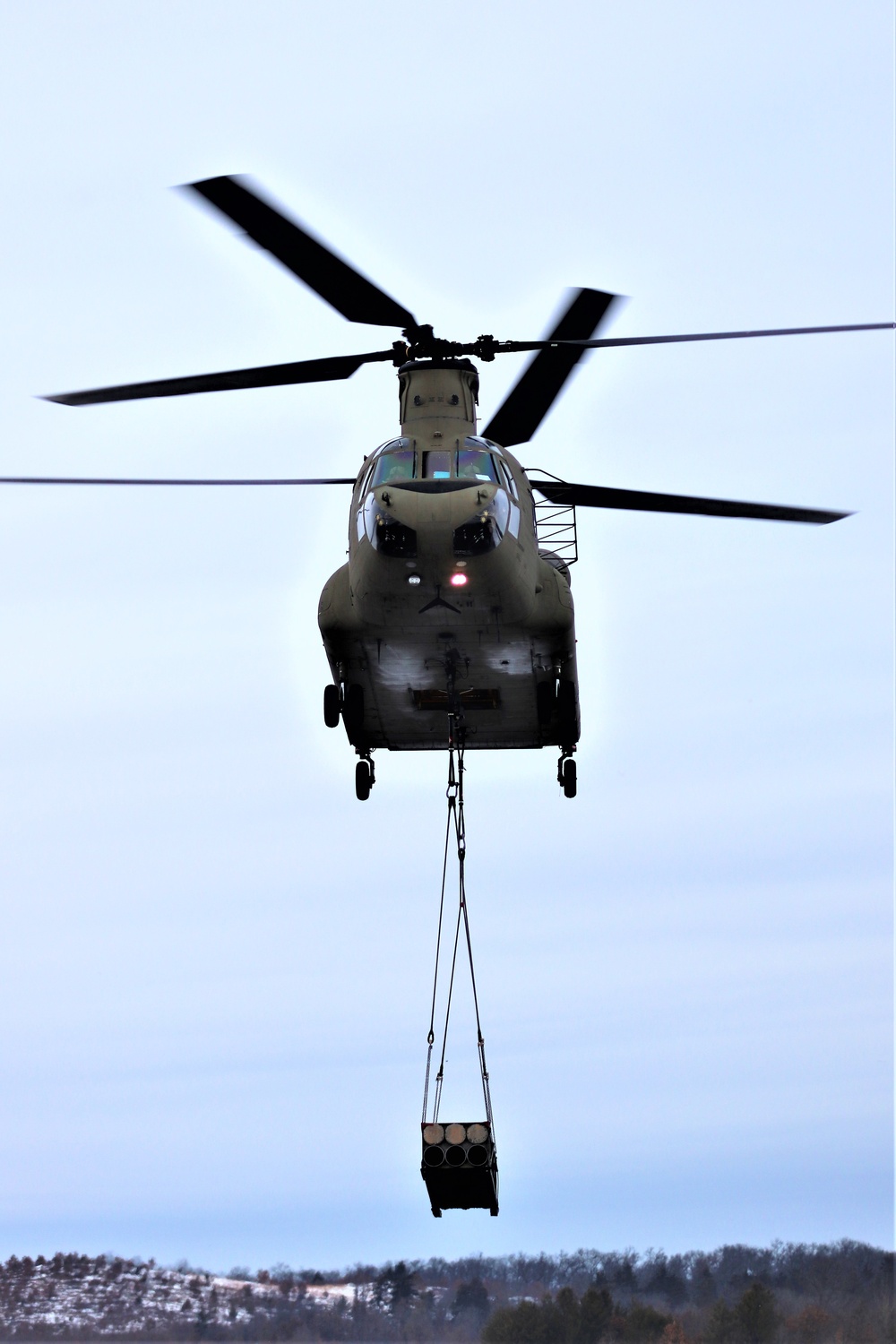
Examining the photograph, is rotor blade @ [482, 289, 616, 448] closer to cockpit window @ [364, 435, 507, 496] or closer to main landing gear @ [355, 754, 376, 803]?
cockpit window @ [364, 435, 507, 496]

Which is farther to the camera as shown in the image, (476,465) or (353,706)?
(353,706)

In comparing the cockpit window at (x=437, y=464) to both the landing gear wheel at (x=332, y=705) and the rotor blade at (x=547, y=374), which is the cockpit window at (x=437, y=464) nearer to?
the rotor blade at (x=547, y=374)

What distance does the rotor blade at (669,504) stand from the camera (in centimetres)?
2023

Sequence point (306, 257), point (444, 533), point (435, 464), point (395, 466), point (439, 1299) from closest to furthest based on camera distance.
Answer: point (444, 533) < point (306, 257) < point (435, 464) < point (395, 466) < point (439, 1299)

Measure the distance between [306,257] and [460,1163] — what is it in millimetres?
9097

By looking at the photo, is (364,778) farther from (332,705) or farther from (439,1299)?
(439,1299)

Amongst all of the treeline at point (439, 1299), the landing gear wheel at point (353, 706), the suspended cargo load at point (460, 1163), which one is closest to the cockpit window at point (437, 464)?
the landing gear wheel at point (353, 706)

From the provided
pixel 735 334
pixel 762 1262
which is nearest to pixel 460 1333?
pixel 762 1262

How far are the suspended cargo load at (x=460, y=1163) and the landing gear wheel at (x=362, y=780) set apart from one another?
4702 millimetres

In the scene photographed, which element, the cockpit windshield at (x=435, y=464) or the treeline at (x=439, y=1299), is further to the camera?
the treeline at (x=439, y=1299)

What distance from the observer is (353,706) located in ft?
67.1

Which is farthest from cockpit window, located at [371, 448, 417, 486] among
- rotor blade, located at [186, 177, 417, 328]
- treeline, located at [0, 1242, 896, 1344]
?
treeline, located at [0, 1242, 896, 1344]

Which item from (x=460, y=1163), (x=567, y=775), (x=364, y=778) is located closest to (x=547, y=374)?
(x=567, y=775)

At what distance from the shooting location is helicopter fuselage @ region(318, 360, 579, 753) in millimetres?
17781
